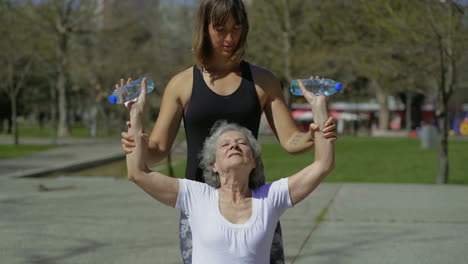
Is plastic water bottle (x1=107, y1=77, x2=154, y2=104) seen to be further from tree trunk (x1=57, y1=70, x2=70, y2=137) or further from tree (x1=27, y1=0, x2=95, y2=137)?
tree trunk (x1=57, y1=70, x2=70, y2=137)

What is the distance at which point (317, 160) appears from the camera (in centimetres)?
262

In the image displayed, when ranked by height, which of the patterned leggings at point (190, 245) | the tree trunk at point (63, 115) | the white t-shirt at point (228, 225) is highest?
Answer: the white t-shirt at point (228, 225)

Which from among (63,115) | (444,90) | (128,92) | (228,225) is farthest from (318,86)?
(63,115)

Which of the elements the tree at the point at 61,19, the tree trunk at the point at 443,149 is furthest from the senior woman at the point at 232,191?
the tree at the point at 61,19

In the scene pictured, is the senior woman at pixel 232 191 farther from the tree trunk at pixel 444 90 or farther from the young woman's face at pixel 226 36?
the tree trunk at pixel 444 90

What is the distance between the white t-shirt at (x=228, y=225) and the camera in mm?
2494

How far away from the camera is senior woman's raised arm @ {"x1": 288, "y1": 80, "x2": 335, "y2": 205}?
2549mm

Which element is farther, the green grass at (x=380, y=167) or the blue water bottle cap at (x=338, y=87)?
the green grass at (x=380, y=167)

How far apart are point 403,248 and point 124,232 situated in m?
2.74

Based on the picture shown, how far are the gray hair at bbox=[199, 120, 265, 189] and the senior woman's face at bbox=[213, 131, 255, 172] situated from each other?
0.04 m

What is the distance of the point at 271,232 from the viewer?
2.60 meters

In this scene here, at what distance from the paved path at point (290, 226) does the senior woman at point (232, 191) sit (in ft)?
8.61

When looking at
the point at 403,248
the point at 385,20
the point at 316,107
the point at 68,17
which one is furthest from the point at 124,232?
the point at 68,17

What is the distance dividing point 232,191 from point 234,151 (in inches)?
7.8
